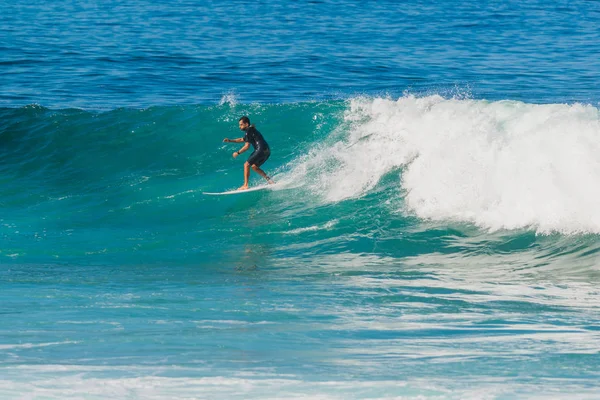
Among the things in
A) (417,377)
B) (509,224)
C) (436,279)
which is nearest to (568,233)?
(509,224)

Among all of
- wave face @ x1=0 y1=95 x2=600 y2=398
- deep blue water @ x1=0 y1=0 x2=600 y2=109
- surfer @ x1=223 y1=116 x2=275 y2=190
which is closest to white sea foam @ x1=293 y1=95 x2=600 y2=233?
wave face @ x1=0 y1=95 x2=600 y2=398

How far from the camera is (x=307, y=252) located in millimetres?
11539

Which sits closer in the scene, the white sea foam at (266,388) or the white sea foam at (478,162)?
the white sea foam at (266,388)

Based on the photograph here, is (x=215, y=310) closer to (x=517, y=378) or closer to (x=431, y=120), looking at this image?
(x=517, y=378)

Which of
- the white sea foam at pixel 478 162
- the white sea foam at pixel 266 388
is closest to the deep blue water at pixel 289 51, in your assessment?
the white sea foam at pixel 478 162

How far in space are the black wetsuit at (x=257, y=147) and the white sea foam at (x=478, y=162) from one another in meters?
0.87

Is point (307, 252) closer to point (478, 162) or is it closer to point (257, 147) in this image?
point (478, 162)

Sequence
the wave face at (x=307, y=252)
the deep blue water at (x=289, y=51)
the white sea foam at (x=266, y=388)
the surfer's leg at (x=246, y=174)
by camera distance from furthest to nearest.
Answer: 1. the deep blue water at (x=289, y=51)
2. the surfer's leg at (x=246, y=174)
3. the wave face at (x=307, y=252)
4. the white sea foam at (x=266, y=388)

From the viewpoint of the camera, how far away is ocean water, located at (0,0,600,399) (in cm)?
614

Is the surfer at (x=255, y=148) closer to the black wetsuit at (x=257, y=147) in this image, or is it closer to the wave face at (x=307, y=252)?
the black wetsuit at (x=257, y=147)

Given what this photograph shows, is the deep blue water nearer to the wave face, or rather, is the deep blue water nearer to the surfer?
the wave face

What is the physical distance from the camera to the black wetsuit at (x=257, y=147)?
47.0 feet

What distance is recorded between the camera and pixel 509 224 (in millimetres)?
11602

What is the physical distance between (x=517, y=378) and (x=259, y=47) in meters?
26.6
